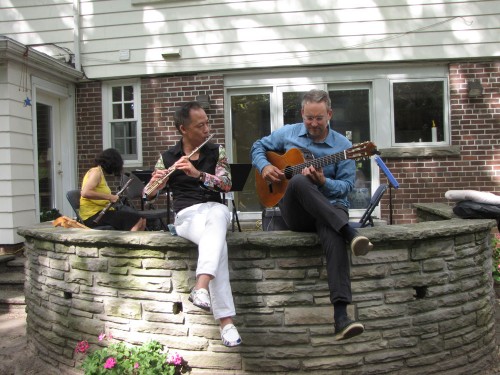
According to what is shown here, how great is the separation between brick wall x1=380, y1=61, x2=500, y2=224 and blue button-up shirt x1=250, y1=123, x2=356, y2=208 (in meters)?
3.17

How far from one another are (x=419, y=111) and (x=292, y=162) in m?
3.67

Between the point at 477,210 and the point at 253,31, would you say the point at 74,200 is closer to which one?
the point at 253,31

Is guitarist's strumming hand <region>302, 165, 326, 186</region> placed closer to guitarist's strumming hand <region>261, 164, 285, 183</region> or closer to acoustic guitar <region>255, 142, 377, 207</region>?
acoustic guitar <region>255, 142, 377, 207</region>

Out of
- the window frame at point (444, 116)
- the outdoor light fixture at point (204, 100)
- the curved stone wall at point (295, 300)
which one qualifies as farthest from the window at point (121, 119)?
the curved stone wall at point (295, 300)

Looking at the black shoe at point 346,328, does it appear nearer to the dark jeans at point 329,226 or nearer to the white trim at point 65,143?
the dark jeans at point 329,226

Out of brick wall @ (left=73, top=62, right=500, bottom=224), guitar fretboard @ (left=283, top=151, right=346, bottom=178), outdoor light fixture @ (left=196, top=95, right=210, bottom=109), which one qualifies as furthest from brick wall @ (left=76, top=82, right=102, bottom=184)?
guitar fretboard @ (left=283, top=151, right=346, bottom=178)

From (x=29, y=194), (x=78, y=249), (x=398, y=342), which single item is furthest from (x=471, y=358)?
(x=29, y=194)

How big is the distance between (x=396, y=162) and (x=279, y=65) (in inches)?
77.1

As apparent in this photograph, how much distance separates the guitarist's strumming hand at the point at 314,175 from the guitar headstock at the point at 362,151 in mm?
201

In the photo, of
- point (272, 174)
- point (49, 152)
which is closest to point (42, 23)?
point (49, 152)

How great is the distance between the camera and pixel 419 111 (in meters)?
6.30

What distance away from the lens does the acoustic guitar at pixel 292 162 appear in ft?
9.49

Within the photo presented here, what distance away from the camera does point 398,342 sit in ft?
9.55

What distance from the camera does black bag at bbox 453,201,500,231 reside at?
3.33m
